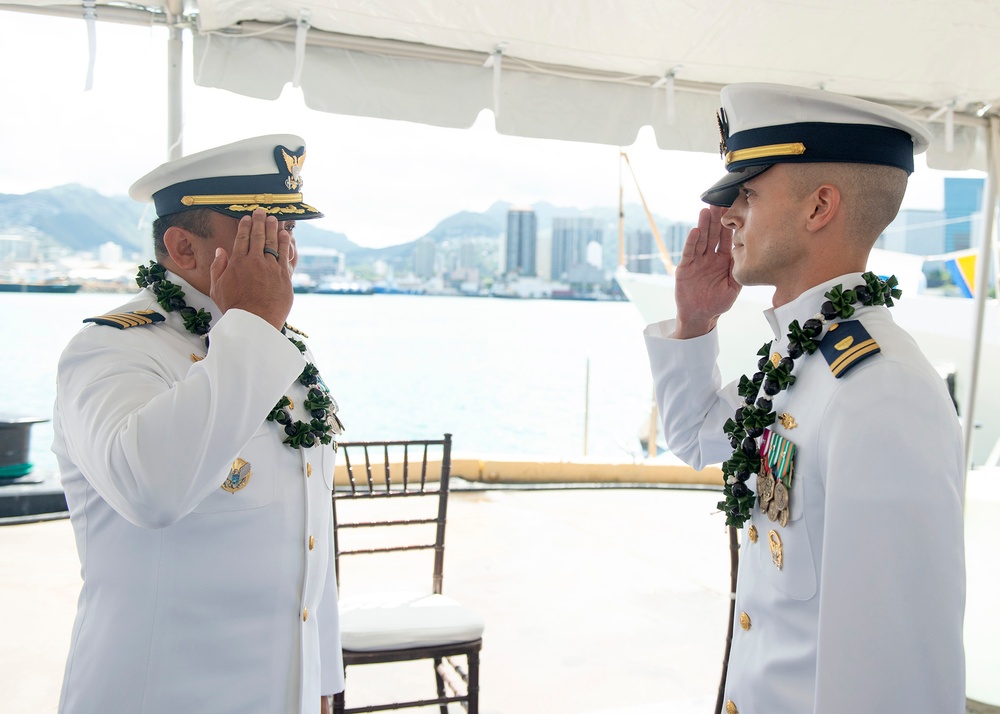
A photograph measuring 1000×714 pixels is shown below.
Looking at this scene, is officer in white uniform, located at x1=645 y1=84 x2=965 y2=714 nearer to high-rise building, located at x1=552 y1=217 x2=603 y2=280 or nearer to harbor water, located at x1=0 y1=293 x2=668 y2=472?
harbor water, located at x1=0 y1=293 x2=668 y2=472

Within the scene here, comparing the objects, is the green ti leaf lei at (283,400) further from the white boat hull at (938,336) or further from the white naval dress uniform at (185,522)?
the white boat hull at (938,336)

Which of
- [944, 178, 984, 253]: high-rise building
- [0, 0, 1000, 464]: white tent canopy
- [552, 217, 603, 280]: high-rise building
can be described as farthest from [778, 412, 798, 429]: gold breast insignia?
[552, 217, 603, 280]: high-rise building

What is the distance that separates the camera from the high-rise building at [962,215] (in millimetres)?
5046

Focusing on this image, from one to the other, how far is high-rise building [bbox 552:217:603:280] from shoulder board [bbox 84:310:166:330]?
54.9m

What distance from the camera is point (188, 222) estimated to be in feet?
5.13

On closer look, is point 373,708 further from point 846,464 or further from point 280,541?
point 846,464

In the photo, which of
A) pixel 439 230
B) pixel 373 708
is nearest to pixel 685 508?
pixel 373 708

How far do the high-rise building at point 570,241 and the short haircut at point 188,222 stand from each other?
180 feet

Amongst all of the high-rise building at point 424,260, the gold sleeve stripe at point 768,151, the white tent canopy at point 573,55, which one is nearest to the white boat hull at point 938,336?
the white tent canopy at point 573,55

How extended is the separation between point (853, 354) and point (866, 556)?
0.35m

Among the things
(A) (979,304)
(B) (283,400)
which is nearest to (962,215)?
(A) (979,304)

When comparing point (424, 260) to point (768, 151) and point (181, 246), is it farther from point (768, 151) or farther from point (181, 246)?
point (768, 151)

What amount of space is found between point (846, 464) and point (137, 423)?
3.64ft

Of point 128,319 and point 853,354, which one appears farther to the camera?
point 128,319
